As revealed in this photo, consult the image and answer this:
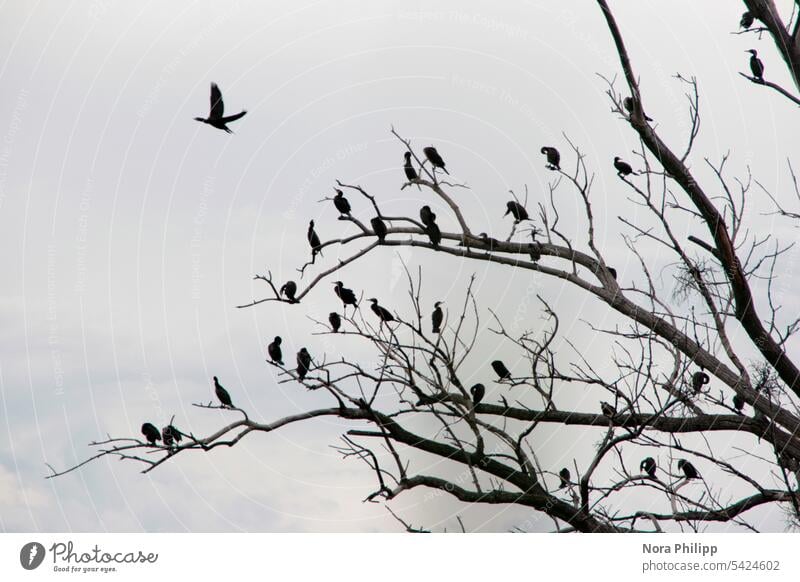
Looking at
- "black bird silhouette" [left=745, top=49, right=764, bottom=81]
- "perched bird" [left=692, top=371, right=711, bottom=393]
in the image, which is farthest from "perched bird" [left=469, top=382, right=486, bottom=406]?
"black bird silhouette" [left=745, top=49, right=764, bottom=81]

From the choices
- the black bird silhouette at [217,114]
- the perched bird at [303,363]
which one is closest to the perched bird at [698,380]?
the perched bird at [303,363]

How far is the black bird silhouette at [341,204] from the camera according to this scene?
360 inches

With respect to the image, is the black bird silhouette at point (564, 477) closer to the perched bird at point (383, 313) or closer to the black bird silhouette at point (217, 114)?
the perched bird at point (383, 313)

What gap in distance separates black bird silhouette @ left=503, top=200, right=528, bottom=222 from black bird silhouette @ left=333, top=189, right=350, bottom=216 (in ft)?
6.99

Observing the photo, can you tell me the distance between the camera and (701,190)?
9.79 meters

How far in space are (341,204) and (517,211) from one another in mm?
2277

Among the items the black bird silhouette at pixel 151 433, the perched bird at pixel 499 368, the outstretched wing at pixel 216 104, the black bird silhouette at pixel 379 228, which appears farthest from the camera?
the perched bird at pixel 499 368

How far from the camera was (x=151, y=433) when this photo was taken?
795cm

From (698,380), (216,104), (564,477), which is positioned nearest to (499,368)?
(564,477)

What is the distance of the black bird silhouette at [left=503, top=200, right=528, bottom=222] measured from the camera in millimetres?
10062

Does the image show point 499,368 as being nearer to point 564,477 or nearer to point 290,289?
point 564,477

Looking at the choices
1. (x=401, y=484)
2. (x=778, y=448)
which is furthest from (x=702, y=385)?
(x=401, y=484)

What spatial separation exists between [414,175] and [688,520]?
4.80 meters
